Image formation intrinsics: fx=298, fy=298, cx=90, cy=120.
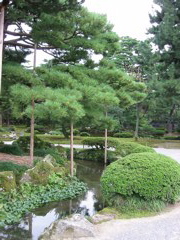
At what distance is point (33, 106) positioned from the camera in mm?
7625

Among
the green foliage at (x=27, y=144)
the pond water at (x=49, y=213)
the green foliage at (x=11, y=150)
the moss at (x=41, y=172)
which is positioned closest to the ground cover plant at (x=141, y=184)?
the pond water at (x=49, y=213)

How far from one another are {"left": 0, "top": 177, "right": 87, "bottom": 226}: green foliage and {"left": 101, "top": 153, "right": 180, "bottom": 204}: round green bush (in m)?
1.68

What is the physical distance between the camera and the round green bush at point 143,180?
604 centimetres

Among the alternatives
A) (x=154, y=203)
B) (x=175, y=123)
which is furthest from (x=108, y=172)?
(x=175, y=123)

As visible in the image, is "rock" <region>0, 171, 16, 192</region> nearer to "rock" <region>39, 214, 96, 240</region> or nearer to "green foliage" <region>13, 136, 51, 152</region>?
"rock" <region>39, 214, 96, 240</region>

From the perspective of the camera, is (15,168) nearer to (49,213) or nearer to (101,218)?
(49,213)

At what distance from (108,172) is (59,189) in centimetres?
193

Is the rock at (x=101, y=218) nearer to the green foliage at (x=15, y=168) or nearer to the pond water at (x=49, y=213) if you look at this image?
the pond water at (x=49, y=213)

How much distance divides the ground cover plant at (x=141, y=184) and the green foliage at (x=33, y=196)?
1710 mm

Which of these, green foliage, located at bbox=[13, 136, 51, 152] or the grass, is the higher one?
green foliage, located at bbox=[13, 136, 51, 152]

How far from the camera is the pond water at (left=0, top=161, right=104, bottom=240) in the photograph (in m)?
5.32

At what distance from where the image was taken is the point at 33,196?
23.0ft

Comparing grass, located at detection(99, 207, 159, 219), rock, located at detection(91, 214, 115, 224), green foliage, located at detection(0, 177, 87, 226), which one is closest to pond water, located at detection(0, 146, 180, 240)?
green foliage, located at detection(0, 177, 87, 226)

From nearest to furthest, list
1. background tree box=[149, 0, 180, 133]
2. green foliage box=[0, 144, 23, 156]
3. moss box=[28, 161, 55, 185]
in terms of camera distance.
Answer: moss box=[28, 161, 55, 185], green foliage box=[0, 144, 23, 156], background tree box=[149, 0, 180, 133]
